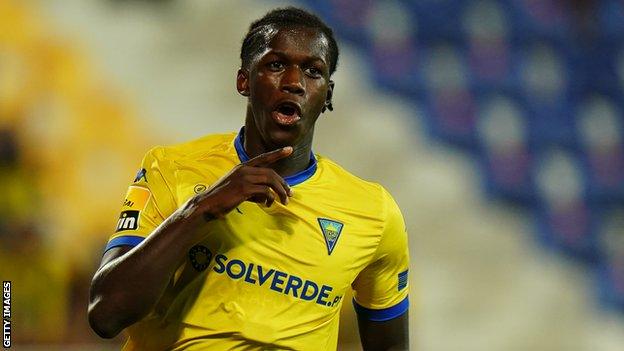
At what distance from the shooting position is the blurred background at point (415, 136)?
3697 millimetres

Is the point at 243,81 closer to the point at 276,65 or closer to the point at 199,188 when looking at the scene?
the point at 276,65

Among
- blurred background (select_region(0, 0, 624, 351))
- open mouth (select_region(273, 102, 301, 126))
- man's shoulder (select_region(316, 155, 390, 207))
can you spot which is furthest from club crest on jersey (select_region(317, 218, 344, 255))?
blurred background (select_region(0, 0, 624, 351))

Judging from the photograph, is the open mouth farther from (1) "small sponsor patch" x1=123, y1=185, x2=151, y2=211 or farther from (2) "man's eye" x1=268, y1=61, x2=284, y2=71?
(1) "small sponsor patch" x1=123, y1=185, x2=151, y2=211

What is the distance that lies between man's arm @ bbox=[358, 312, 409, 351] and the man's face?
0.51 metres

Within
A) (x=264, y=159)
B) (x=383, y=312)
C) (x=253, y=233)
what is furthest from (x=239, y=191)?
(x=383, y=312)

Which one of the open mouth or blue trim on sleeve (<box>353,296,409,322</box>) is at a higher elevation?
the open mouth

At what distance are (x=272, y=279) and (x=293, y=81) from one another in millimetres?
369

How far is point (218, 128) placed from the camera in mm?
4008

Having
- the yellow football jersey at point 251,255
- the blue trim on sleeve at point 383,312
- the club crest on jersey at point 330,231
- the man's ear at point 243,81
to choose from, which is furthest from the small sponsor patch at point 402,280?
the man's ear at point 243,81

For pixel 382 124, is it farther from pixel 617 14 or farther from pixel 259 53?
pixel 259 53

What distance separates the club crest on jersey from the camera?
5.94 feet

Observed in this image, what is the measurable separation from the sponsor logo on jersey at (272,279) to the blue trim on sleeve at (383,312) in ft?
0.95

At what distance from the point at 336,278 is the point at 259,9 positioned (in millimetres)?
2488

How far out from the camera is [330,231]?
183cm
